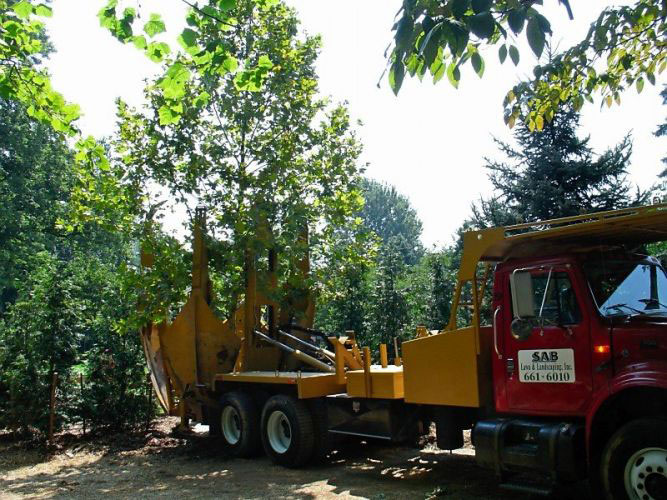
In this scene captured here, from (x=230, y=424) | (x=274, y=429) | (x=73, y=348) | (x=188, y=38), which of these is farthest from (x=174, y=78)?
(x=73, y=348)

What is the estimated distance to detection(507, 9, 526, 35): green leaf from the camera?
3.46 m

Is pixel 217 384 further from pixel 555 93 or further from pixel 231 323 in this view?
pixel 555 93

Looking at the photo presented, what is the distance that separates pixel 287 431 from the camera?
9852 mm

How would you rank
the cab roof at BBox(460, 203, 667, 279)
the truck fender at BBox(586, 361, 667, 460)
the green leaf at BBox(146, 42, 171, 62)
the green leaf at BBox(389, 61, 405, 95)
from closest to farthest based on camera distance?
the green leaf at BBox(389, 61, 405, 95)
the truck fender at BBox(586, 361, 667, 460)
the cab roof at BBox(460, 203, 667, 279)
the green leaf at BBox(146, 42, 171, 62)

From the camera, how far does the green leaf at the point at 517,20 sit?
11.3 ft

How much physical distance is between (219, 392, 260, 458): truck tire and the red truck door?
15.9 ft

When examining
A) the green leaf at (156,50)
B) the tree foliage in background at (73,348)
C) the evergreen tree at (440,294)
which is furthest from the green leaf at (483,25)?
the evergreen tree at (440,294)

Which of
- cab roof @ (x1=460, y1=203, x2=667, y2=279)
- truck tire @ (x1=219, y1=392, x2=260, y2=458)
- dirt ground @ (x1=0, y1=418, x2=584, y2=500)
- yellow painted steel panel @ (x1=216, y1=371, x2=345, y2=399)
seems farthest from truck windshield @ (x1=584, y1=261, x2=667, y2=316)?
truck tire @ (x1=219, y1=392, x2=260, y2=458)

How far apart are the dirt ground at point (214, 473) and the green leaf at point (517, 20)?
5.34m

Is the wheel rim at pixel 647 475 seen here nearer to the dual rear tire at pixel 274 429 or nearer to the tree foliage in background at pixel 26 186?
the dual rear tire at pixel 274 429

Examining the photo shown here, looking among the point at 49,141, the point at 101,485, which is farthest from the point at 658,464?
the point at 49,141

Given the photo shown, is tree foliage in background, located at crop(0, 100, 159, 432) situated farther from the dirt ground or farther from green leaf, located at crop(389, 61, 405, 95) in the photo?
green leaf, located at crop(389, 61, 405, 95)

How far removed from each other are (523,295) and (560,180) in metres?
10.3

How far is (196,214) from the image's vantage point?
1201 centimetres
